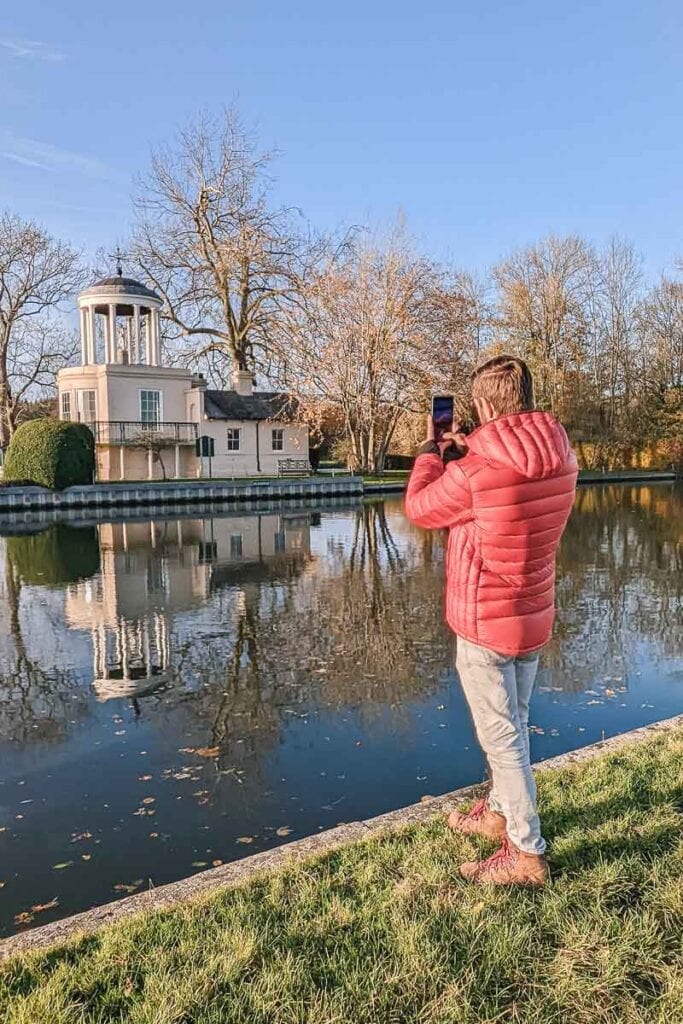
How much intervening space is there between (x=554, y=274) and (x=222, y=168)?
61.3ft

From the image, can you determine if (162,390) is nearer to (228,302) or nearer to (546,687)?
(228,302)

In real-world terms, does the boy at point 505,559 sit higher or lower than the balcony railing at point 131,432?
lower

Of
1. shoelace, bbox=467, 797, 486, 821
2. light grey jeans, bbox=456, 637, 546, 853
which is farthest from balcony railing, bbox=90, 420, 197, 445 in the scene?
light grey jeans, bbox=456, 637, 546, 853

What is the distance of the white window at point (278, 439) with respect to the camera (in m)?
36.0

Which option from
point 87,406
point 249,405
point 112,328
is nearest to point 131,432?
point 87,406

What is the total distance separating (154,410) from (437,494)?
1227 inches

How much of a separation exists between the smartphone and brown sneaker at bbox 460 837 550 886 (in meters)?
1.66

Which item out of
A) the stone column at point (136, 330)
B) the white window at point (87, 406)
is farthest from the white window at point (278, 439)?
the white window at point (87, 406)

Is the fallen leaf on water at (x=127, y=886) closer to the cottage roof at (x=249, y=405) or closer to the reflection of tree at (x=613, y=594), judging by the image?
the reflection of tree at (x=613, y=594)

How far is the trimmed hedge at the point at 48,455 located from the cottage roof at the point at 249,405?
9149 millimetres

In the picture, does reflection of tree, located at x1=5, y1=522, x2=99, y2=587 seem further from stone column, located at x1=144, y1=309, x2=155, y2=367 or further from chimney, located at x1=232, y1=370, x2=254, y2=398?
chimney, located at x1=232, y1=370, x2=254, y2=398

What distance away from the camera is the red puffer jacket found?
2.62 meters

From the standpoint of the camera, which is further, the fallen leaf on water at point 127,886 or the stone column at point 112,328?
the stone column at point 112,328

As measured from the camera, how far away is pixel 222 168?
35.2 m
